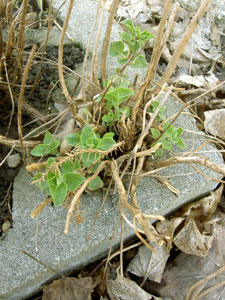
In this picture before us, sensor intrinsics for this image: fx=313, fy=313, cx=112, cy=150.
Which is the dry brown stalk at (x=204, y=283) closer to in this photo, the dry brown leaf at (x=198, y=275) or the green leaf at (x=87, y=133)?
the dry brown leaf at (x=198, y=275)

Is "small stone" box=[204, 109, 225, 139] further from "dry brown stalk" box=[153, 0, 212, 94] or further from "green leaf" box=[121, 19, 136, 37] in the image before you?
"green leaf" box=[121, 19, 136, 37]

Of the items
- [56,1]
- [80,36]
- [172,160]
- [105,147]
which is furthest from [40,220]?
[56,1]

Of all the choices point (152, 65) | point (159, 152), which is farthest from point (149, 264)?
point (152, 65)

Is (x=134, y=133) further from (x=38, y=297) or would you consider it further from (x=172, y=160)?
(x=38, y=297)

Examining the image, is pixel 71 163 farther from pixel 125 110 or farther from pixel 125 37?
pixel 125 37

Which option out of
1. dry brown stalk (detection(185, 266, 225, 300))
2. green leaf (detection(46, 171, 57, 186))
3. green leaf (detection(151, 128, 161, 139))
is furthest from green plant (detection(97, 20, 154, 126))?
dry brown stalk (detection(185, 266, 225, 300))

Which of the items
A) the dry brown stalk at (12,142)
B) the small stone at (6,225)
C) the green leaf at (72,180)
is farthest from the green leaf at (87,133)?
the small stone at (6,225)
